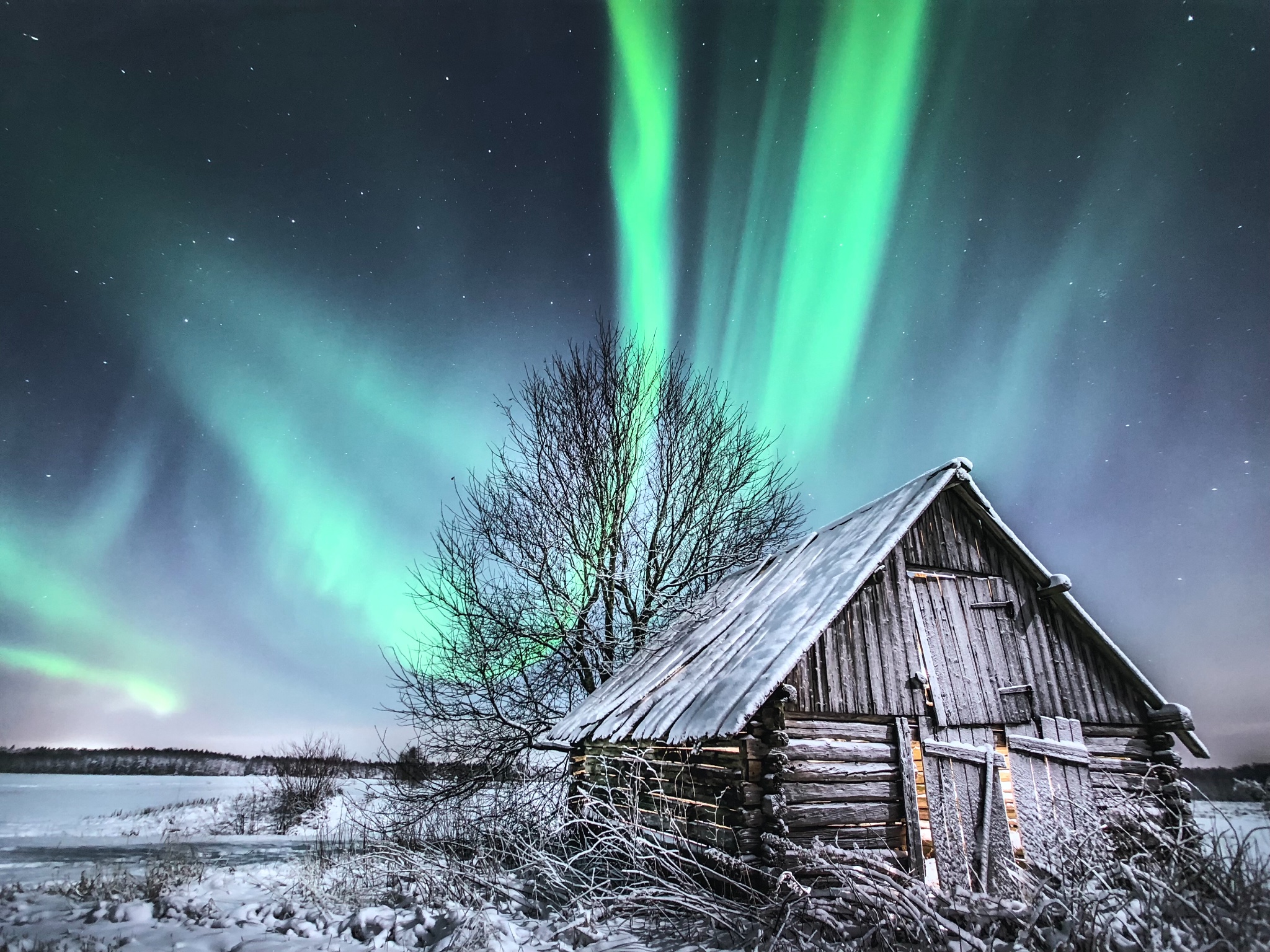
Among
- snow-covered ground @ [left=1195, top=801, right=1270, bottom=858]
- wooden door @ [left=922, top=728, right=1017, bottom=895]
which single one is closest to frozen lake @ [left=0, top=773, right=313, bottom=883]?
wooden door @ [left=922, top=728, right=1017, bottom=895]

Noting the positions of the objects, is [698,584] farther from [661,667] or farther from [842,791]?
[842,791]

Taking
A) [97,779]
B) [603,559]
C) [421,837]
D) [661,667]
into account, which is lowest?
[97,779]

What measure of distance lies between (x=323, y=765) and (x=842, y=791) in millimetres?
20087

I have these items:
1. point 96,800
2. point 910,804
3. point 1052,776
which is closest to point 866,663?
point 910,804

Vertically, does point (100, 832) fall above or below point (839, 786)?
below

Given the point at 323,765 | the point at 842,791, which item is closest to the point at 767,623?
the point at 842,791

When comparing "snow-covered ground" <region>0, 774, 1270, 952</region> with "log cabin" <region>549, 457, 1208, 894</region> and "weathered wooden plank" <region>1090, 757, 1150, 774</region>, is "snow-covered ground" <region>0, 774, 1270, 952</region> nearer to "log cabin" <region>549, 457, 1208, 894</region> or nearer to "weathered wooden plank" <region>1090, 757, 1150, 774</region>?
"weathered wooden plank" <region>1090, 757, 1150, 774</region>

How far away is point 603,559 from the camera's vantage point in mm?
17219

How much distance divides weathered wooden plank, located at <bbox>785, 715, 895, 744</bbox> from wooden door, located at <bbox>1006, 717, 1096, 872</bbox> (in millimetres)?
2165

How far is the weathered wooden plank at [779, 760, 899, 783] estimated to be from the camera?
8219 millimetres

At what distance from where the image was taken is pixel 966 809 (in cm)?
869

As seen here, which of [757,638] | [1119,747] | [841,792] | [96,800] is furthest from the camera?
[96,800]

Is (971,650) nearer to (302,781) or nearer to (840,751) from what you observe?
(840,751)

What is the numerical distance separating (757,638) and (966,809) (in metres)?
3.50
